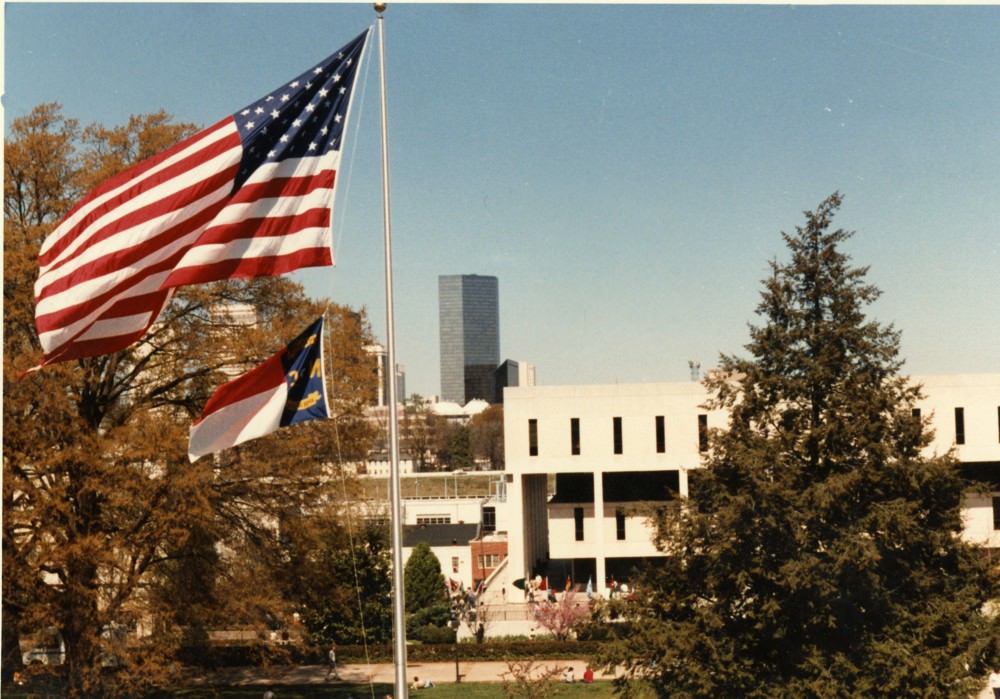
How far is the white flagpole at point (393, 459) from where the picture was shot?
10.2 meters

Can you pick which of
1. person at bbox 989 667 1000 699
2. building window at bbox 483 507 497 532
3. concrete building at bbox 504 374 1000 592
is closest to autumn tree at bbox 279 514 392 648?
concrete building at bbox 504 374 1000 592

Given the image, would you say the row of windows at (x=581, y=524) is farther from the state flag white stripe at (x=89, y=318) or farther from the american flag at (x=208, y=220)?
the state flag white stripe at (x=89, y=318)

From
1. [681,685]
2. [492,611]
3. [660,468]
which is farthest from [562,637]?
[681,685]

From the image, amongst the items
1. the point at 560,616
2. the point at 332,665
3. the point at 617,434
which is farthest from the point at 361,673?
the point at 617,434

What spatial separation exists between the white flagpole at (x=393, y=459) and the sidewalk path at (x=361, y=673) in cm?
2238

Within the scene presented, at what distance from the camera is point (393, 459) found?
10.4m

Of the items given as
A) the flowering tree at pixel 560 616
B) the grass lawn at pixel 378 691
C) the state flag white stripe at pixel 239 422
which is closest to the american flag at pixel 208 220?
the state flag white stripe at pixel 239 422

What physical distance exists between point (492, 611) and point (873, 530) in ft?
80.0

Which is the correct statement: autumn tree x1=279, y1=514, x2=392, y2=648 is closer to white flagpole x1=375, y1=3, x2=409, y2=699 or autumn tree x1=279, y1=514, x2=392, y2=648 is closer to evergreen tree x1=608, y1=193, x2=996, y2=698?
evergreen tree x1=608, y1=193, x2=996, y2=698

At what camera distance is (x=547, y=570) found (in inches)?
2234

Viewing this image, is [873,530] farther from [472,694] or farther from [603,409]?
[603,409]

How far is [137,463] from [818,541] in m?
14.4

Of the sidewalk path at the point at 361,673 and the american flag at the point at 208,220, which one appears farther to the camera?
the sidewalk path at the point at 361,673

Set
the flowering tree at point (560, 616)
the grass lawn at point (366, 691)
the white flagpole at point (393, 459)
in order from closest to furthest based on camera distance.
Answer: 1. the white flagpole at point (393, 459)
2. the grass lawn at point (366, 691)
3. the flowering tree at point (560, 616)
